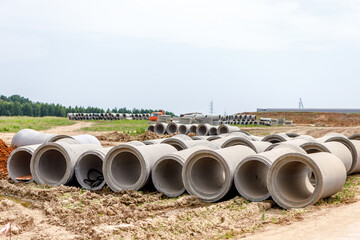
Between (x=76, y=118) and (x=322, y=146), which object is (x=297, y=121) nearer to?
(x=76, y=118)

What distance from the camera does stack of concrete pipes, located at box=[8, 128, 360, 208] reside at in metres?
8.32

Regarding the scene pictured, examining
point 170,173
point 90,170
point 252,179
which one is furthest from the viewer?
point 90,170

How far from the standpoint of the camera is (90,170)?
11.1m

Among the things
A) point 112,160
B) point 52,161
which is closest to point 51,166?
point 52,161

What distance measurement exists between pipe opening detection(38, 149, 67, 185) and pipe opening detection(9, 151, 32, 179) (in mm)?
913

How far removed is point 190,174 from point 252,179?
1540 mm

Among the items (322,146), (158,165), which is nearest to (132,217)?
(158,165)

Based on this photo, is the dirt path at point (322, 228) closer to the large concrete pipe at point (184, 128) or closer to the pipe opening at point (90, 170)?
the pipe opening at point (90, 170)

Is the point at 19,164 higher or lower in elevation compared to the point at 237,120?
lower

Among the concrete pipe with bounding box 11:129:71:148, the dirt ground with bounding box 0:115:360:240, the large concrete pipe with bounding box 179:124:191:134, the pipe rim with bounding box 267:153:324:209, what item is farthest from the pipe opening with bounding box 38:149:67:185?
the large concrete pipe with bounding box 179:124:191:134

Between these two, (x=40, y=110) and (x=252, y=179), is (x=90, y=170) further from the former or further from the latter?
(x=40, y=110)

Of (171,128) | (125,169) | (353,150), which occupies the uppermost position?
(171,128)

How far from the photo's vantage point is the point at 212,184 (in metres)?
10.2

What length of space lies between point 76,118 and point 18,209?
48698 millimetres
